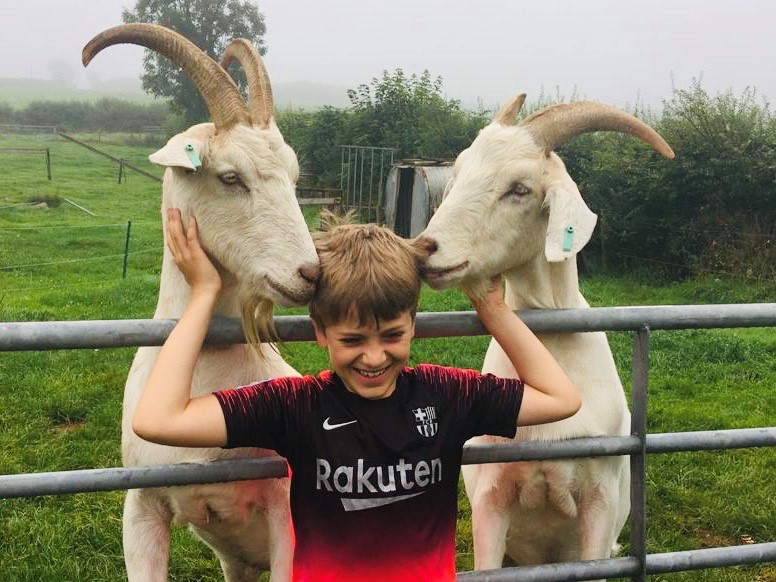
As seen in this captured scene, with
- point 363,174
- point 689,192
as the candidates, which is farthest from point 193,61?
point 363,174

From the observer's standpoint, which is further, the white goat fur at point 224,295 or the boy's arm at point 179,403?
the white goat fur at point 224,295

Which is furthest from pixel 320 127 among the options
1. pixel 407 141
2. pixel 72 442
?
pixel 72 442

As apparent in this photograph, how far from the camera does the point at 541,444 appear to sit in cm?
240

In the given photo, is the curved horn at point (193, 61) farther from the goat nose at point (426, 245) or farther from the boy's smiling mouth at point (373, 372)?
the boy's smiling mouth at point (373, 372)

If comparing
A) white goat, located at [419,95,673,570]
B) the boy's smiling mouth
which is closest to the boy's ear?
the boy's smiling mouth

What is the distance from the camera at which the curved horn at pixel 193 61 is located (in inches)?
101

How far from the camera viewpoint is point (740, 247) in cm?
1348

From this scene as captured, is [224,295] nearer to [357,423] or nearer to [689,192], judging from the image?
[357,423]

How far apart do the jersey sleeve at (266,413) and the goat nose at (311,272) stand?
0.36 metres

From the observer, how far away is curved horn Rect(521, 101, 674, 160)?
9.54 ft

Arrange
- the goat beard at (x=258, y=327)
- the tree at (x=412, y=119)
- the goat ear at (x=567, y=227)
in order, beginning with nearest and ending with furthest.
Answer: the goat beard at (x=258, y=327) < the goat ear at (x=567, y=227) < the tree at (x=412, y=119)

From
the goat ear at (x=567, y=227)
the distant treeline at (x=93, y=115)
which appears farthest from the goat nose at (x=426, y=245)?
the distant treeline at (x=93, y=115)

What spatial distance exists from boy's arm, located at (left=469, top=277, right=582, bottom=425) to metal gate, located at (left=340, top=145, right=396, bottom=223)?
1845 centimetres

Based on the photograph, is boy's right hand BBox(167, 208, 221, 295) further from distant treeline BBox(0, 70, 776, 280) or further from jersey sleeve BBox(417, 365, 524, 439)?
distant treeline BBox(0, 70, 776, 280)
